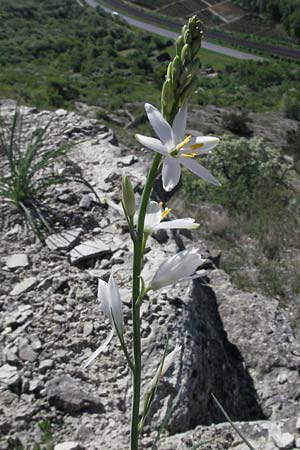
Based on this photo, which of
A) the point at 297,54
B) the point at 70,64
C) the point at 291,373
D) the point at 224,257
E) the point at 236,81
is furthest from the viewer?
the point at 297,54

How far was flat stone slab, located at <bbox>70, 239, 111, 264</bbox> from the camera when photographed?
14.3 ft

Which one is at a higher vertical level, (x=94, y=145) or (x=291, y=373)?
(x=94, y=145)

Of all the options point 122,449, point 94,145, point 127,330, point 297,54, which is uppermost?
point 297,54

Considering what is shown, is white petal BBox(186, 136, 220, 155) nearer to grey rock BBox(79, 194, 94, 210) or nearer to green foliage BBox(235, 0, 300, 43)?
grey rock BBox(79, 194, 94, 210)

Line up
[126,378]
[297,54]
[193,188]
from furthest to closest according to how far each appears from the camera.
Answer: [297,54]
[193,188]
[126,378]

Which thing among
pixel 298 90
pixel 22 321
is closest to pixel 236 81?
pixel 298 90

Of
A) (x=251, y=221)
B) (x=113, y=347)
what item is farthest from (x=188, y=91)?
(x=251, y=221)

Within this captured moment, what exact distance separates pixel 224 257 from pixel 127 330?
280 centimetres

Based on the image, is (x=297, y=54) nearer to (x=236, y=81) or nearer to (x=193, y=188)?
(x=236, y=81)

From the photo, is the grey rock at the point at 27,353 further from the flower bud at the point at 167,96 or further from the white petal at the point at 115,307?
the flower bud at the point at 167,96

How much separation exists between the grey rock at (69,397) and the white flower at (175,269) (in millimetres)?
1822

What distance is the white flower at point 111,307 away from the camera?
5.51 ft

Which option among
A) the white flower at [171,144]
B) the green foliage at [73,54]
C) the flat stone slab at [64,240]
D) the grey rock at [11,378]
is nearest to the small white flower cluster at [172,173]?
the white flower at [171,144]

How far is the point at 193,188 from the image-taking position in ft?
28.7
